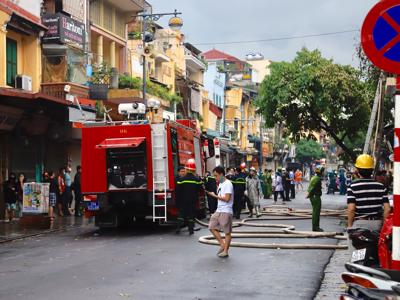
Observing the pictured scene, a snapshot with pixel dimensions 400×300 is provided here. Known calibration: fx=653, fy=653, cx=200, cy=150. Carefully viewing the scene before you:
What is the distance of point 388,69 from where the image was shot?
5.09 metres

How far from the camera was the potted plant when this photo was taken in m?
27.2

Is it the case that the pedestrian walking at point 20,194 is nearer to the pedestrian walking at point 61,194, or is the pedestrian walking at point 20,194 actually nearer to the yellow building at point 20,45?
the pedestrian walking at point 61,194

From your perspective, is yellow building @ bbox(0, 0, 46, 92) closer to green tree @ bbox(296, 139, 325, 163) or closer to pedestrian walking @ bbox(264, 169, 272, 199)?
pedestrian walking @ bbox(264, 169, 272, 199)

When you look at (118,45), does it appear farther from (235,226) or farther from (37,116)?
(235,226)

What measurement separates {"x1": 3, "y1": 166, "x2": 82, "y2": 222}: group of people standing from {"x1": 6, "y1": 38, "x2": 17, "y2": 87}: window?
341 cm

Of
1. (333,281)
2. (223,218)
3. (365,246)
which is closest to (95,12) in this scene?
(223,218)

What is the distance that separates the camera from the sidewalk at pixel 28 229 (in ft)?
53.6

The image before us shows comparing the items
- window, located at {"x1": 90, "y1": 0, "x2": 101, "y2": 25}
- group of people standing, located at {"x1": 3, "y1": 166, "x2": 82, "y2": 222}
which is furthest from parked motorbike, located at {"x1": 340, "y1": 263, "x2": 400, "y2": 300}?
window, located at {"x1": 90, "y1": 0, "x2": 101, "y2": 25}

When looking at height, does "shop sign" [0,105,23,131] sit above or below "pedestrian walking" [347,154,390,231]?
above

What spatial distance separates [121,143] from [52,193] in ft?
17.9

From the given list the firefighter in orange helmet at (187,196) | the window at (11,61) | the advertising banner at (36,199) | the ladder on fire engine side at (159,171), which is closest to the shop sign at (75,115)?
the window at (11,61)

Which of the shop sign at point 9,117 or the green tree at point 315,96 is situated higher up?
the green tree at point 315,96

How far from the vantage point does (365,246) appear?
7.15 metres

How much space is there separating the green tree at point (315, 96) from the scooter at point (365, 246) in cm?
1793
